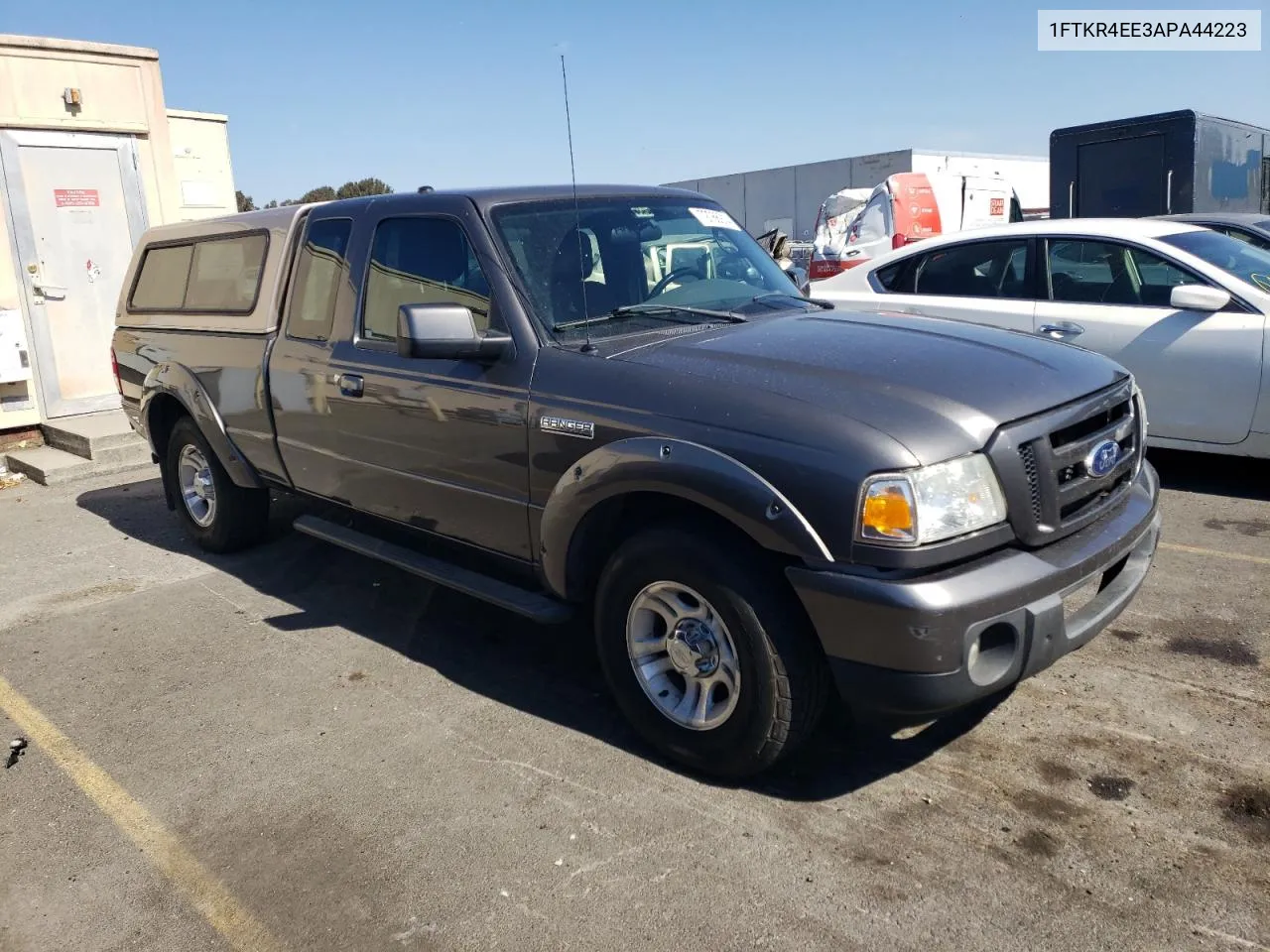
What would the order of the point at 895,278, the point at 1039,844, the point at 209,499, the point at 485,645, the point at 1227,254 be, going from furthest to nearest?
the point at 895,278, the point at 1227,254, the point at 209,499, the point at 485,645, the point at 1039,844

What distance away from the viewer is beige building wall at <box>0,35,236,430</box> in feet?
28.7

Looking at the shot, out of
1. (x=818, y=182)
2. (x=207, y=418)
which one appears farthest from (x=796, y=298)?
(x=818, y=182)

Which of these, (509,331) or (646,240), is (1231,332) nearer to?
(646,240)

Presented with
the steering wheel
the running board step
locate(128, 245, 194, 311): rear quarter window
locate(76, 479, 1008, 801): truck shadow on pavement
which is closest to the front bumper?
locate(76, 479, 1008, 801): truck shadow on pavement

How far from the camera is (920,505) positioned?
2.77 m

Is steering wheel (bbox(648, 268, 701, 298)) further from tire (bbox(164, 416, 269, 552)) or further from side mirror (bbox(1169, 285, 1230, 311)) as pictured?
side mirror (bbox(1169, 285, 1230, 311))

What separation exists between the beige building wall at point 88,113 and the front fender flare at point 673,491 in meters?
7.32

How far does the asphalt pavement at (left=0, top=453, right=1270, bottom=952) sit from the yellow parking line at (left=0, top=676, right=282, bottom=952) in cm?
1

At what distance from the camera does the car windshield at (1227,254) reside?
6.15 m

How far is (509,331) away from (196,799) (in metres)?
1.93

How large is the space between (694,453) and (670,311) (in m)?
1.05

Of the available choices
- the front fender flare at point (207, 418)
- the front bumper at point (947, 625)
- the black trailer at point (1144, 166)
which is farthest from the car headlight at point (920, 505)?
the black trailer at point (1144, 166)

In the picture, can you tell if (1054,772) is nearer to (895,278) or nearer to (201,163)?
(895,278)

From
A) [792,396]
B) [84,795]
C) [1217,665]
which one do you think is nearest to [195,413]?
[84,795]
